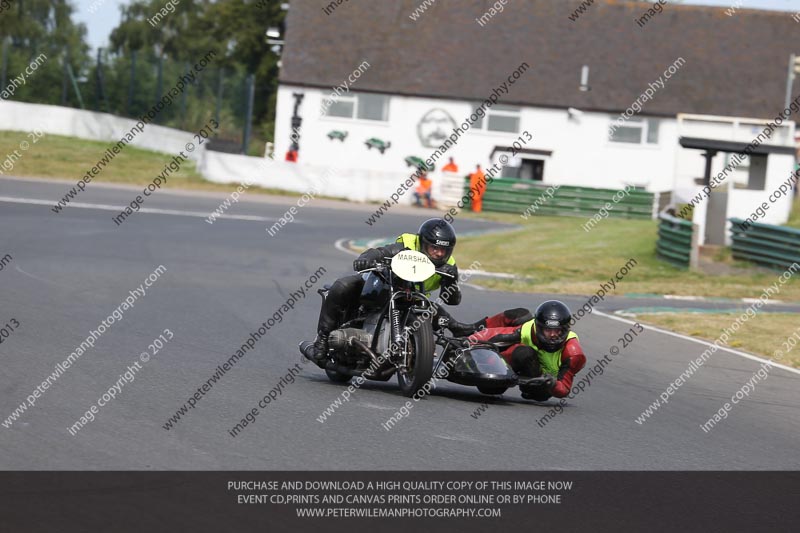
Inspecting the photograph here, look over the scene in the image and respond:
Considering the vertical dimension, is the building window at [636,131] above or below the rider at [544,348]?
above

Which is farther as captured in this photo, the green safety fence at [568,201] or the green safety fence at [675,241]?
the green safety fence at [568,201]

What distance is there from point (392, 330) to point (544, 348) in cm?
129

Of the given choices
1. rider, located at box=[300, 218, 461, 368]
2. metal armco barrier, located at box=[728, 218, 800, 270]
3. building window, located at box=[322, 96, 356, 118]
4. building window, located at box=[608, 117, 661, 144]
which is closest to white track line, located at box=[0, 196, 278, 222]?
metal armco barrier, located at box=[728, 218, 800, 270]

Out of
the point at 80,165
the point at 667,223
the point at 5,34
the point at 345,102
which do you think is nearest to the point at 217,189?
the point at 80,165

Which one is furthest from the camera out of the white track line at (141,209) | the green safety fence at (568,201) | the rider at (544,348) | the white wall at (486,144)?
the white wall at (486,144)

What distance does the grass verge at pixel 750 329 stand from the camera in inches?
611

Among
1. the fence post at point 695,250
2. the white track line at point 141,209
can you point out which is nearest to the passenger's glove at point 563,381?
the fence post at point 695,250

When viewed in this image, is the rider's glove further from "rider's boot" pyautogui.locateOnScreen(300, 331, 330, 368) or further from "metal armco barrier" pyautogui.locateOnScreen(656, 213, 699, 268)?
"metal armco barrier" pyautogui.locateOnScreen(656, 213, 699, 268)

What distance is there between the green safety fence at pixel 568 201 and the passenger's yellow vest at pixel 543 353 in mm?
33656

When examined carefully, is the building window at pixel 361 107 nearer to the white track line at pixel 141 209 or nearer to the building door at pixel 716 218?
the white track line at pixel 141 209
